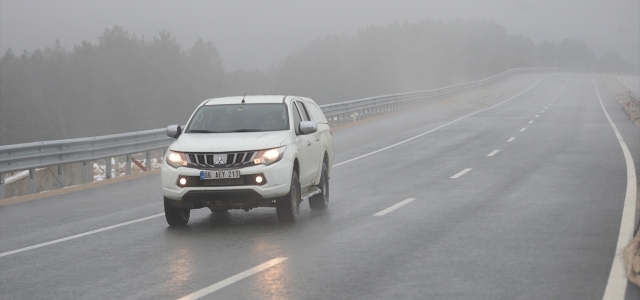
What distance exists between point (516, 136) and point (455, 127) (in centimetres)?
548

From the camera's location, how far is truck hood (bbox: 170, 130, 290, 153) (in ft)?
35.1

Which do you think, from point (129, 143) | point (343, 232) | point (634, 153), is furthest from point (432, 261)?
point (634, 153)

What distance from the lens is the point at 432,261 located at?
8.26 m

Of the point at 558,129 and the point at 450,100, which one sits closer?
the point at 558,129

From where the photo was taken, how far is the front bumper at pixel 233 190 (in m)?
10.5

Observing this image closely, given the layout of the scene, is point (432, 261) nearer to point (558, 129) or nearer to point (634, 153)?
point (634, 153)

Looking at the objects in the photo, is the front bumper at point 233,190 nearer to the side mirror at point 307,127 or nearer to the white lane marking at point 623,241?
the side mirror at point 307,127

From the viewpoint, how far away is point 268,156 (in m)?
10.8

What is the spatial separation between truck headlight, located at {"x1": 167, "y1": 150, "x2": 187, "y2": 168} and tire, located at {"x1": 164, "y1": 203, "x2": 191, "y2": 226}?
59 cm

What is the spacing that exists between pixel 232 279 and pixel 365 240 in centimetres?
248

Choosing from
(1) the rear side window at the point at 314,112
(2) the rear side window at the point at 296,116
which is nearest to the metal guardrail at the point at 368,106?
(1) the rear side window at the point at 314,112

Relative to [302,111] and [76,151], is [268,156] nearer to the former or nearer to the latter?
[302,111]

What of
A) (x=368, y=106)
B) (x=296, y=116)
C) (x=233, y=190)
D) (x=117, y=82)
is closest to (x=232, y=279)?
(x=233, y=190)

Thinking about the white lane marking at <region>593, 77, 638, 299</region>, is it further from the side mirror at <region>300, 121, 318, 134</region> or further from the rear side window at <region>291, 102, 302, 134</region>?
the rear side window at <region>291, 102, 302, 134</region>
